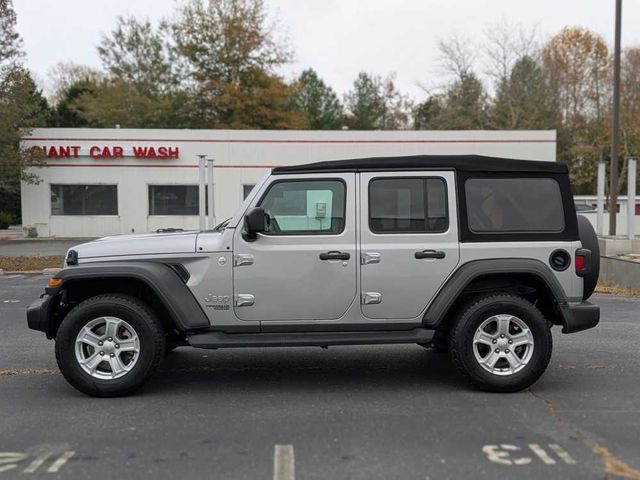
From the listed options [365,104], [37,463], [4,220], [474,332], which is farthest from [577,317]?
[365,104]

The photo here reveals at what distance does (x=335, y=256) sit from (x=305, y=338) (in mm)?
730

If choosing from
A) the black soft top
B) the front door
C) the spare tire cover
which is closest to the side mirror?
the front door

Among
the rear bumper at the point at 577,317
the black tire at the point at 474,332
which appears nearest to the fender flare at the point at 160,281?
the black tire at the point at 474,332

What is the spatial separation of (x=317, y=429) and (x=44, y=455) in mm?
1813

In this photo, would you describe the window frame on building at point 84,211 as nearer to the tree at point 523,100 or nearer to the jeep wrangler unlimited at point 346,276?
the jeep wrangler unlimited at point 346,276

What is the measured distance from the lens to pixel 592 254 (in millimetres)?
5527

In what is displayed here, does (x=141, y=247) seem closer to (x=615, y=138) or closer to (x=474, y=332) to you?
(x=474, y=332)

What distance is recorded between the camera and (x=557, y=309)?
17.5ft

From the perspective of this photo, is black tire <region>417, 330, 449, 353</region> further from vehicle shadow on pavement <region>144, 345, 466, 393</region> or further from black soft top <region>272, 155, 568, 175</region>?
black soft top <region>272, 155, 568, 175</region>

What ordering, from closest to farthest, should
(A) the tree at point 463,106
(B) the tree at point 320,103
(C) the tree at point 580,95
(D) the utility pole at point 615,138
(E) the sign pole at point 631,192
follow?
(E) the sign pole at point 631,192 < (D) the utility pole at point 615,138 < (A) the tree at point 463,106 < (C) the tree at point 580,95 < (B) the tree at point 320,103

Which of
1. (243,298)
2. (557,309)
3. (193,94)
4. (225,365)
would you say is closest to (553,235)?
(557,309)

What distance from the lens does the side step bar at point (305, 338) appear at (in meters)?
5.18

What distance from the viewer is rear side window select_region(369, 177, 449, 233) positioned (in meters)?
5.36

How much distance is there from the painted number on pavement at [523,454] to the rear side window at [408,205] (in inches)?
75.6
